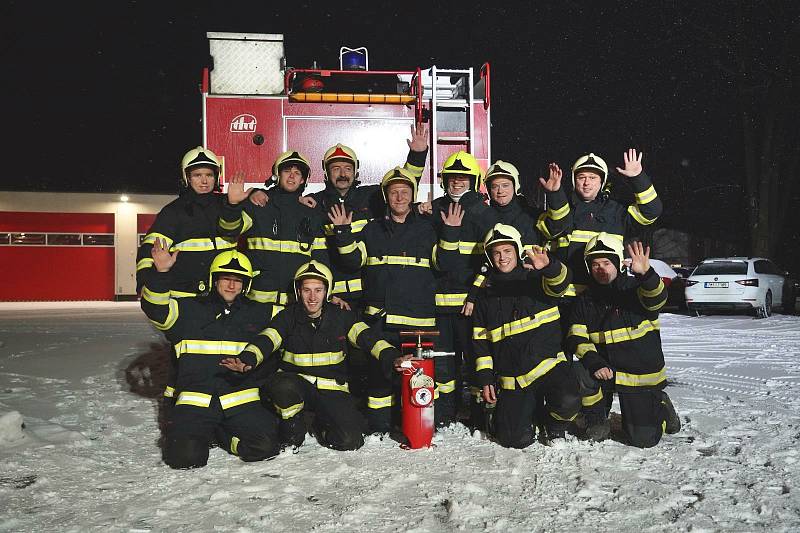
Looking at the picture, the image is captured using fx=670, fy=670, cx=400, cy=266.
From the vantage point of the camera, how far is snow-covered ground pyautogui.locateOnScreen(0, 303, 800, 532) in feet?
10.2

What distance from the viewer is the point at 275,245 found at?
199 inches

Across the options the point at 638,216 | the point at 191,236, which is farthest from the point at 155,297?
the point at 638,216

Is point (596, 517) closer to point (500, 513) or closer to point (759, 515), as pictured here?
point (500, 513)

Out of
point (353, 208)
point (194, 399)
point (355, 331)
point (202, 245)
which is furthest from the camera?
point (353, 208)

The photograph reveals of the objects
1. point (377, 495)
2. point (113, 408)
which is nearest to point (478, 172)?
point (377, 495)

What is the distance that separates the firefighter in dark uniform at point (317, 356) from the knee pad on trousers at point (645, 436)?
1599 mm

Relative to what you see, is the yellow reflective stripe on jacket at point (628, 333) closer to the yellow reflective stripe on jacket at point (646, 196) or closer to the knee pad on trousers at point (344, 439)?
the yellow reflective stripe on jacket at point (646, 196)

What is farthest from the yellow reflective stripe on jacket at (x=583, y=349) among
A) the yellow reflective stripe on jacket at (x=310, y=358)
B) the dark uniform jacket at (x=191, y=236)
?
the dark uniform jacket at (x=191, y=236)

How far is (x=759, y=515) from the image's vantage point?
10.1 ft

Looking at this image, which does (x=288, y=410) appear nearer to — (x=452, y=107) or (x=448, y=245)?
(x=448, y=245)

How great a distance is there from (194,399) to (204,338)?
15.5 inches

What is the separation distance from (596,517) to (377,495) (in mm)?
1078

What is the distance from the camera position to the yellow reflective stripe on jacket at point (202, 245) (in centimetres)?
487

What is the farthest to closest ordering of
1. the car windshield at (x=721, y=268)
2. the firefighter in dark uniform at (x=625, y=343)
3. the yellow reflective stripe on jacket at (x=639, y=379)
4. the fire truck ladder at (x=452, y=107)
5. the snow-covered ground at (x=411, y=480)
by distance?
the car windshield at (x=721, y=268), the fire truck ladder at (x=452, y=107), the yellow reflective stripe on jacket at (x=639, y=379), the firefighter in dark uniform at (x=625, y=343), the snow-covered ground at (x=411, y=480)
